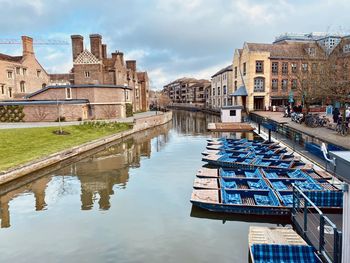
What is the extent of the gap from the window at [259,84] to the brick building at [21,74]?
4462 centimetres

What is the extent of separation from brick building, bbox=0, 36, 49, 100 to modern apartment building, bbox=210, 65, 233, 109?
42.1m

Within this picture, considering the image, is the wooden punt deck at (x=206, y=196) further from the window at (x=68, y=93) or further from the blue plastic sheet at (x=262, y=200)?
the window at (x=68, y=93)

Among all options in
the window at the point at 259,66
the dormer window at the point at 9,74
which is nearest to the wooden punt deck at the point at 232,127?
the window at the point at 259,66

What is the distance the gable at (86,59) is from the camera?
171 feet

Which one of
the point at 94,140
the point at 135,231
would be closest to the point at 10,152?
the point at 94,140

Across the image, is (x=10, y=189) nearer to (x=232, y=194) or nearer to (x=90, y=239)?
(x=90, y=239)

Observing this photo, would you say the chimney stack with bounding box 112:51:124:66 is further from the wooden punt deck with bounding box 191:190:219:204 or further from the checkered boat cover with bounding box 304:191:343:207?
the checkered boat cover with bounding box 304:191:343:207

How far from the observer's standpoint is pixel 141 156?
28219 mm

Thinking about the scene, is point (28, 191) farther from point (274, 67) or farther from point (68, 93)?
point (274, 67)

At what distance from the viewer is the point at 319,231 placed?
9211mm

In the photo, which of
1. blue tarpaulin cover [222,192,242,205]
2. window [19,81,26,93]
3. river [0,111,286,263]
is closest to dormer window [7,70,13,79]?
window [19,81,26,93]

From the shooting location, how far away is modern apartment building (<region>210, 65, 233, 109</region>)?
7356 cm

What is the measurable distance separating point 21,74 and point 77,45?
14337mm

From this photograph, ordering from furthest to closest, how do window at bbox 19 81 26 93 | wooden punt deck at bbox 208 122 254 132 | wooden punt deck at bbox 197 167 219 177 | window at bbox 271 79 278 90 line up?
window at bbox 271 79 278 90 → window at bbox 19 81 26 93 → wooden punt deck at bbox 208 122 254 132 → wooden punt deck at bbox 197 167 219 177
